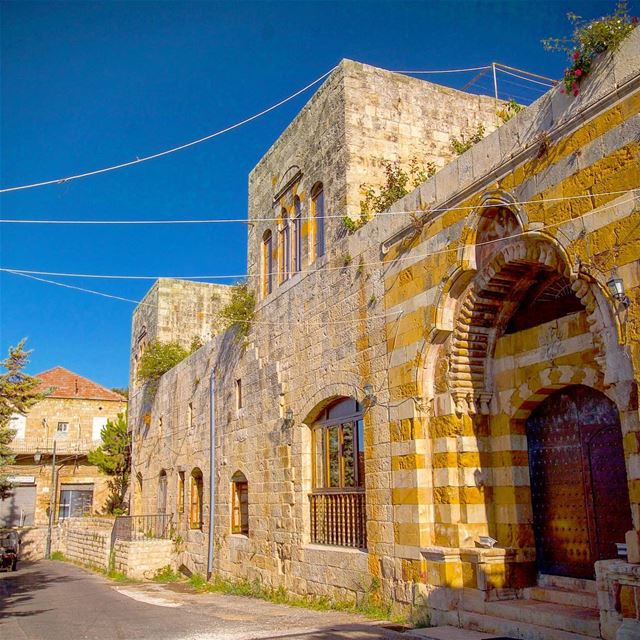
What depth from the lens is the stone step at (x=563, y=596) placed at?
20.8ft

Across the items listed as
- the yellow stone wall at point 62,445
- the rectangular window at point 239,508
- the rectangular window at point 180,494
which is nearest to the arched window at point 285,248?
the rectangular window at point 239,508

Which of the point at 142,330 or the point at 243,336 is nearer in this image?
the point at 243,336

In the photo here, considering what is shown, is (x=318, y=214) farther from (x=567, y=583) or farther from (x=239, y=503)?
(x=567, y=583)

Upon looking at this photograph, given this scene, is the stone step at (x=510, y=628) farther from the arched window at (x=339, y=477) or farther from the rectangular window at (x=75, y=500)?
the rectangular window at (x=75, y=500)

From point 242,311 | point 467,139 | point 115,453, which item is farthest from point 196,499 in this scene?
point 115,453

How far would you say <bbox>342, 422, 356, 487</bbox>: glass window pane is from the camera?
9797 millimetres

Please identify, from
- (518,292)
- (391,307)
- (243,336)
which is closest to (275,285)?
(243,336)

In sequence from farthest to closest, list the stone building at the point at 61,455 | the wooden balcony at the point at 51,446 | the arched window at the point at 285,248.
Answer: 1. the wooden balcony at the point at 51,446
2. the stone building at the point at 61,455
3. the arched window at the point at 285,248

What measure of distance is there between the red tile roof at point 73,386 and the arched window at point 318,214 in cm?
2499

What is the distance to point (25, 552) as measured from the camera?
83.6ft

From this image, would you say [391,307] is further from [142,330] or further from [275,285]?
[142,330]

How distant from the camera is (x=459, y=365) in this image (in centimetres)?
772

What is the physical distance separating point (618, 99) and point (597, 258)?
1319mm

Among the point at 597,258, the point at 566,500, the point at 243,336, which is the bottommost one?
the point at 566,500
